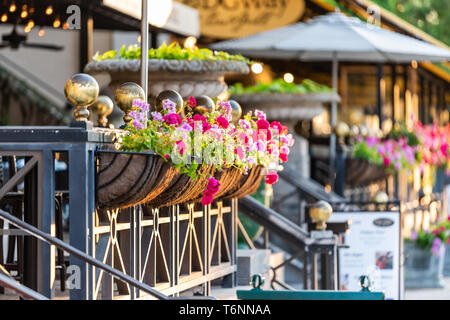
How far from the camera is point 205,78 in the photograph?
8.41m

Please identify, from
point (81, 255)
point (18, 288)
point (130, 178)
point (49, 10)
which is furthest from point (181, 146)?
point (49, 10)

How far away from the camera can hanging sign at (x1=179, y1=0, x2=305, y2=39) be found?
19.1m

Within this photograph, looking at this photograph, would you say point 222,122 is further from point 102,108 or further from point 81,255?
point 81,255

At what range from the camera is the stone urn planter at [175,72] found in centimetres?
812

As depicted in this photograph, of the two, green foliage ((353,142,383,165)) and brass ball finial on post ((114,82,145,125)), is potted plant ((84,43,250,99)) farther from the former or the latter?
green foliage ((353,142,383,165))

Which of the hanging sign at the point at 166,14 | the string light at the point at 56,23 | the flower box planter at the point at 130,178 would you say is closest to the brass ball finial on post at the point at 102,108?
the flower box planter at the point at 130,178

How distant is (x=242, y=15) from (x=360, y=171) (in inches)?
227

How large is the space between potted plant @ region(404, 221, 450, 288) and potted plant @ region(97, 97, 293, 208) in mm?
7399

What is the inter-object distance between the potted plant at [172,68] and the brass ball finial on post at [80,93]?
7.13 feet

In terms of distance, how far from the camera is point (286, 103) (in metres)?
13.7

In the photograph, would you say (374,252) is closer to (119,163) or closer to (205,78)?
(205,78)

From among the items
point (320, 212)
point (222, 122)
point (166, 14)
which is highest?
point (166, 14)

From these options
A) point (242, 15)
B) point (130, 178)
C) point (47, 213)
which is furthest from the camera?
point (242, 15)

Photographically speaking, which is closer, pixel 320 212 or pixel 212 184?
pixel 212 184
